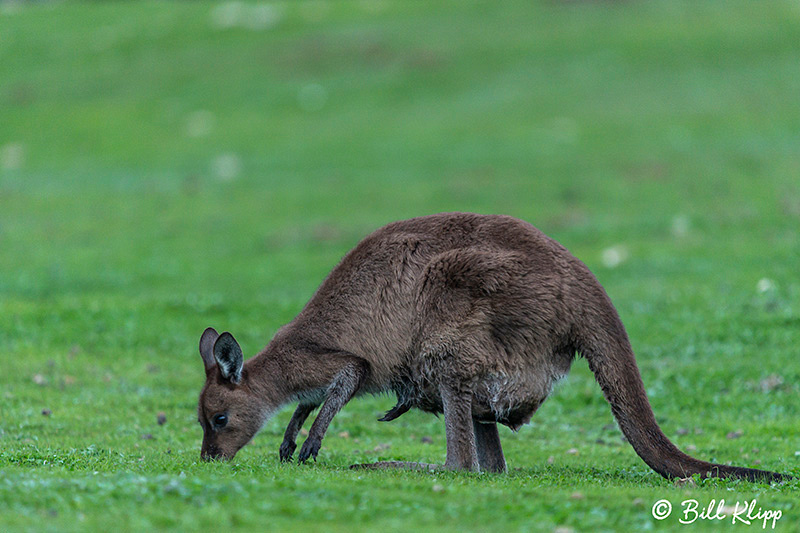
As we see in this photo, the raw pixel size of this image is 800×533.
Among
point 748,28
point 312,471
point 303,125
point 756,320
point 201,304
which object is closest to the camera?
point 312,471

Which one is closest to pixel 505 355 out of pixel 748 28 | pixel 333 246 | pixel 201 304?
pixel 201 304

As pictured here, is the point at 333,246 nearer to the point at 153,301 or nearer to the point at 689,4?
the point at 153,301

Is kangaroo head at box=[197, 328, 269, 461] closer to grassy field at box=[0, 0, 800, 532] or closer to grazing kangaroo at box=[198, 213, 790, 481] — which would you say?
grazing kangaroo at box=[198, 213, 790, 481]

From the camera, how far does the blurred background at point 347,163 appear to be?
13.5 meters

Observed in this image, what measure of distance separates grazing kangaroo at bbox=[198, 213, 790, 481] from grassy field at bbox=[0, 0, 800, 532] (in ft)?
1.63

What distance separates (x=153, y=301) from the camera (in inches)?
605

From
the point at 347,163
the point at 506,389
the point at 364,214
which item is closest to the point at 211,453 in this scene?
the point at 506,389

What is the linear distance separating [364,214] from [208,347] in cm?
1509

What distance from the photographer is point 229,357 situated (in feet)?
26.1

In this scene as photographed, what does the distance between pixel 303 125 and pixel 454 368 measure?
976 inches
